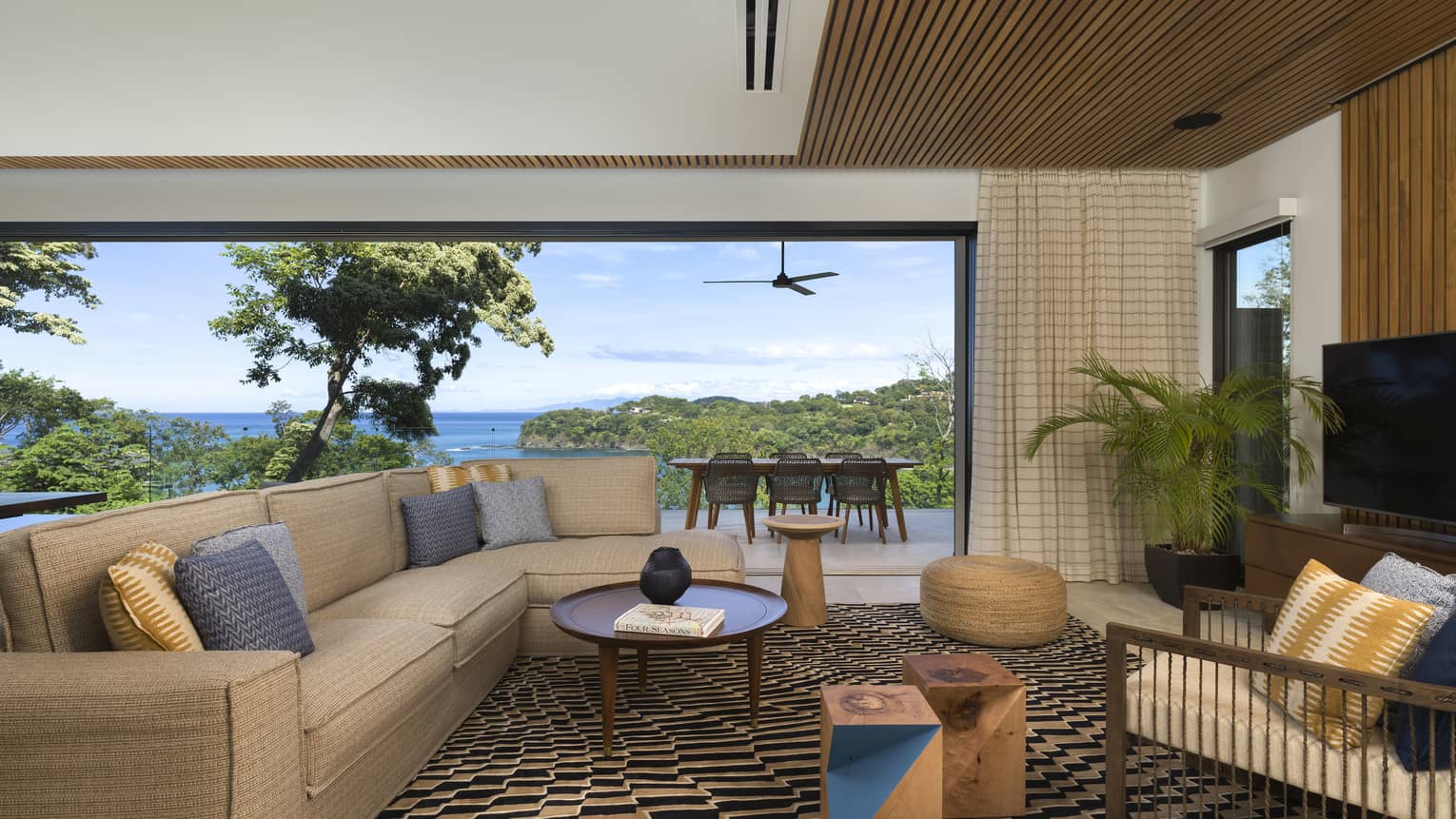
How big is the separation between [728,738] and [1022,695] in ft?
3.25

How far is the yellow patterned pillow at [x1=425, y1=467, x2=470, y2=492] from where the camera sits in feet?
12.2

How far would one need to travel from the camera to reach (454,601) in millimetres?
2686

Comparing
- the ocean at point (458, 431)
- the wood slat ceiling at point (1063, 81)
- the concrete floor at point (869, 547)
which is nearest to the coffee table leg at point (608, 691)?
the wood slat ceiling at point (1063, 81)

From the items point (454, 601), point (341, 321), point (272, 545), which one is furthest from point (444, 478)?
point (341, 321)

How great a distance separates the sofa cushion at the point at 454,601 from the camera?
8.45 ft

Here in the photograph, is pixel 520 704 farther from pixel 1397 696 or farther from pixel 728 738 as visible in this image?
pixel 1397 696

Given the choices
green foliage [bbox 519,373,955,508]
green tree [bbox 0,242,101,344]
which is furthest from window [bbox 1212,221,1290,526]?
green tree [bbox 0,242,101,344]

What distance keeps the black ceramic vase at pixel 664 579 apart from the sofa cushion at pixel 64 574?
4.90 ft

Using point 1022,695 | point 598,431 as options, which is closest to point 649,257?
point 598,431

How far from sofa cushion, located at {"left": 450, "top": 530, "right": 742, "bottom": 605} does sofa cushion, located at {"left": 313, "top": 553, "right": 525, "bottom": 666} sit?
0.11 metres

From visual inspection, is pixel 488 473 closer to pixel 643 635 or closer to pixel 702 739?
pixel 643 635

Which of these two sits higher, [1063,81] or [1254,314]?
[1063,81]

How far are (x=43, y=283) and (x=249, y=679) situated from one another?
21.6 feet

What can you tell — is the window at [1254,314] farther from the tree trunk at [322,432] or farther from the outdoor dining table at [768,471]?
the tree trunk at [322,432]
